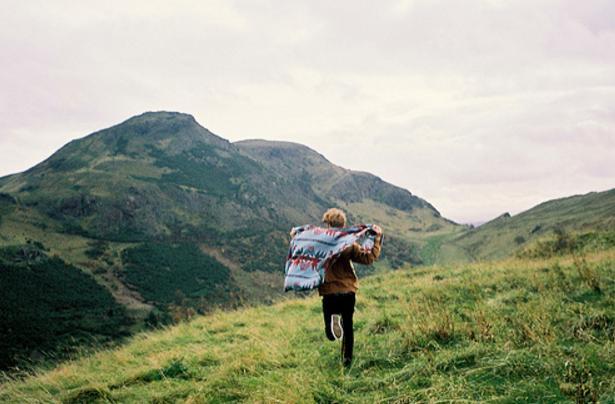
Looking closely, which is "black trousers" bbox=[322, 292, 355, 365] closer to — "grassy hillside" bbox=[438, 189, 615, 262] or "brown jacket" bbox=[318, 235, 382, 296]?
"brown jacket" bbox=[318, 235, 382, 296]

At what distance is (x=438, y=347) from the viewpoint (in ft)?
19.0

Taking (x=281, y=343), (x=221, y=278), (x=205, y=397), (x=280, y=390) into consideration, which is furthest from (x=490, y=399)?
(x=221, y=278)

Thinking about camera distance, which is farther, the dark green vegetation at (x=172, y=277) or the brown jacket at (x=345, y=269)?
the dark green vegetation at (x=172, y=277)

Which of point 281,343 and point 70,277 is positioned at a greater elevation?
point 281,343

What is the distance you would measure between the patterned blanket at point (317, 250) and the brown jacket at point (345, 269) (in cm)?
11

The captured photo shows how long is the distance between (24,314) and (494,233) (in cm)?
18147

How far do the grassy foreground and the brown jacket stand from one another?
1.15 meters

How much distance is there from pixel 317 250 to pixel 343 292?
2.47ft

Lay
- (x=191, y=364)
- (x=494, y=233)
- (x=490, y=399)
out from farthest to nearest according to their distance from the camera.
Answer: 1. (x=494, y=233)
2. (x=191, y=364)
3. (x=490, y=399)

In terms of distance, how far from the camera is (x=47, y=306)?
134500 mm

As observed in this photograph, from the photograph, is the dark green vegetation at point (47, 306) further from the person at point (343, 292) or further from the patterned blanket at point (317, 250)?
the person at point (343, 292)

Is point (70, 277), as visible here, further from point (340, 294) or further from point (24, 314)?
point (340, 294)

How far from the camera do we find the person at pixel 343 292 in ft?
19.8

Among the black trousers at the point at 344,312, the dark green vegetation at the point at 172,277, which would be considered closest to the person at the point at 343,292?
the black trousers at the point at 344,312
